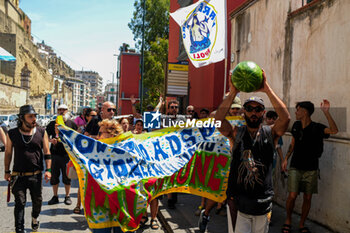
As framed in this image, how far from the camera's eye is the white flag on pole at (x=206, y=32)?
7.26 metres

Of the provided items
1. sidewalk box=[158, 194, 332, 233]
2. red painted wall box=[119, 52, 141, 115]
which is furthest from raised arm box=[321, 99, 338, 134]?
red painted wall box=[119, 52, 141, 115]

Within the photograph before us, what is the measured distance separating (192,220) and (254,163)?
3.25 m

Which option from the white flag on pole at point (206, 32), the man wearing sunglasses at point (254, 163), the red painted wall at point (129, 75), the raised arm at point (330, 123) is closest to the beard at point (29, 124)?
the man wearing sunglasses at point (254, 163)

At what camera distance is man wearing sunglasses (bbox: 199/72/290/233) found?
3.28m

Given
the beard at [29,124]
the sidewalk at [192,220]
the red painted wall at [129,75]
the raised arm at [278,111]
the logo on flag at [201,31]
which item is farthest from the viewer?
the red painted wall at [129,75]

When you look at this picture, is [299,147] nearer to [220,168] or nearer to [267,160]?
[220,168]

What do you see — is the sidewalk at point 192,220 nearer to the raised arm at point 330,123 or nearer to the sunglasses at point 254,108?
the raised arm at point 330,123

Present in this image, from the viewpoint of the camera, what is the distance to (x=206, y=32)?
24.6 feet

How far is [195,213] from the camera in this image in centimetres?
655

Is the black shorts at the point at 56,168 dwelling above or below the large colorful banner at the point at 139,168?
below

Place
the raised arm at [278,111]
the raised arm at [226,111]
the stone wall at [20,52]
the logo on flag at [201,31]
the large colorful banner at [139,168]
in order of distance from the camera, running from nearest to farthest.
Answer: the raised arm at [278,111]
the raised arm at [226,111]
the large colorful banner at [139,168]
the logo on flag at [201,31]
the stone wall at [20,52]

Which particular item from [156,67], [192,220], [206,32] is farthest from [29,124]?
[156,67]

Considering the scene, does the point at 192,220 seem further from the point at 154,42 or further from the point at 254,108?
the point at 154,42

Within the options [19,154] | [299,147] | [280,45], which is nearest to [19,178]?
[19,154]
